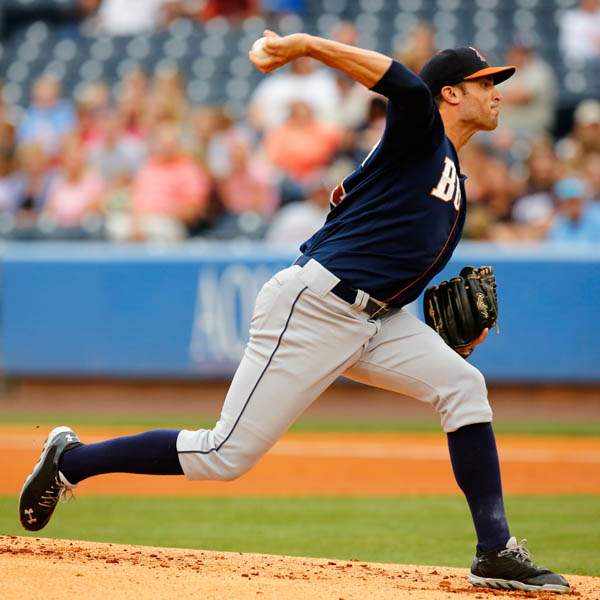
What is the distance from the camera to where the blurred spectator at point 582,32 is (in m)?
12.7

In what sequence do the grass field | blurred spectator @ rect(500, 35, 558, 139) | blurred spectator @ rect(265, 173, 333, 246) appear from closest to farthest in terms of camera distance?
the grass field → blurred spectator @ rect(265, 173, 333, 246) → blurred spectator @ rect(500, 35, 558, 139)

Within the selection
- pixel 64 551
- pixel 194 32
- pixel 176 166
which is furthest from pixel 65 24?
pixel 64 551

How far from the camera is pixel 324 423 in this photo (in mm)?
9898

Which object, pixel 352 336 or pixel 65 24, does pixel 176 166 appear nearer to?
pixel 65 24

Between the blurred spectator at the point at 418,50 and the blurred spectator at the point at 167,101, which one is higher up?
the blurred spectator at the point at 418,50

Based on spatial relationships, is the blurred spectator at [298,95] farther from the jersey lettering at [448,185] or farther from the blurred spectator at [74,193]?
the jersey lettering at [448,185]

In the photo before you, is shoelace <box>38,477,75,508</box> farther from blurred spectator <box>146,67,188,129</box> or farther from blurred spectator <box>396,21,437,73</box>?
blurred spectator <box>146,67,188,129</box>

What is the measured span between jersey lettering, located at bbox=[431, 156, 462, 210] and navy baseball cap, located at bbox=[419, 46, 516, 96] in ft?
1.00

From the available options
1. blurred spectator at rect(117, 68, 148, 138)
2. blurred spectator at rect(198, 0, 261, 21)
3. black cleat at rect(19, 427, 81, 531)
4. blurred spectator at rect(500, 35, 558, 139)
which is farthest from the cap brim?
blurred spectator at rect(198, 0, 261, 21)

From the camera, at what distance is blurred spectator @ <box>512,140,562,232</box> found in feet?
35.6

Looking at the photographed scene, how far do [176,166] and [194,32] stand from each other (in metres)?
3.78

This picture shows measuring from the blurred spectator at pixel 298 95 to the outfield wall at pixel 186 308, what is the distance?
2049 mm

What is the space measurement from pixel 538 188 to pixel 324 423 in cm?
296

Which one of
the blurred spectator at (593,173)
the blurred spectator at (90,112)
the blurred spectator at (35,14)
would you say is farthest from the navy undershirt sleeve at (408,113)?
the blurred spectator at (35,14)
